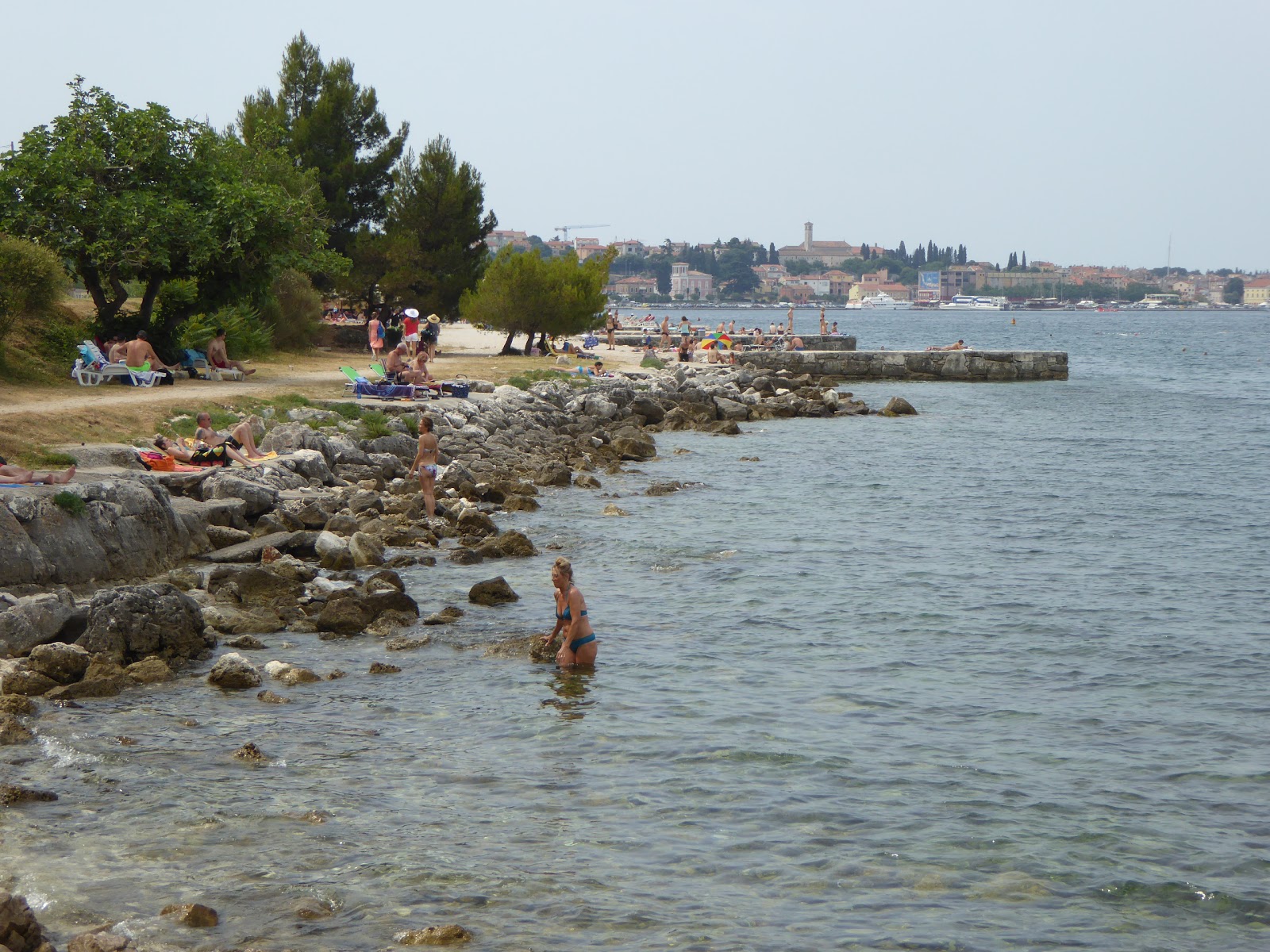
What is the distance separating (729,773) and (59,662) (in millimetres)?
5639

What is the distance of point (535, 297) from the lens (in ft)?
134

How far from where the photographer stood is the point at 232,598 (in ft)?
43.3

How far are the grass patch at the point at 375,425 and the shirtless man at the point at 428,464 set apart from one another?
424 centimetres

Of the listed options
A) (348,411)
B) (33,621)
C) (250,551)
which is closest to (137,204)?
(348,411)

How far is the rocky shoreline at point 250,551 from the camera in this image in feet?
35.2

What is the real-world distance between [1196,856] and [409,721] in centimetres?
590

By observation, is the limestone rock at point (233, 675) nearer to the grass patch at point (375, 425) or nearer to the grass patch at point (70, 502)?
the grass patch at point (70, 502)

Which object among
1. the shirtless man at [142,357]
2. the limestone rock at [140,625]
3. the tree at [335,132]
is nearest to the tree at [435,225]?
the tree at [335,132]

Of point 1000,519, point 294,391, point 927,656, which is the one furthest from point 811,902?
point 294,391

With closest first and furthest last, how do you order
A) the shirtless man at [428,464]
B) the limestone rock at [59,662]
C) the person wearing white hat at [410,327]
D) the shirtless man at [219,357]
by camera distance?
1. the limestone rock at [59,662]
2. the shirtless man at [428,464]
3. the shirtless man at [219,357]
4. the person wearing white hat at [410,327]

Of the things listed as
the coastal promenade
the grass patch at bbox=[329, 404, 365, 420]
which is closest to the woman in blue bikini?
the grass patch at bbox=[329, 404, 365, 420]

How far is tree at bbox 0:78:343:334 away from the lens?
22266mm

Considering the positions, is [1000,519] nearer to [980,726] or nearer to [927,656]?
[927,656]

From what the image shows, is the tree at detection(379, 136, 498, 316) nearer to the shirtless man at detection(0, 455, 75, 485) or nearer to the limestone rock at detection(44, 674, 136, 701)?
the shirtless man at detection(0, 455, 75, 485)
